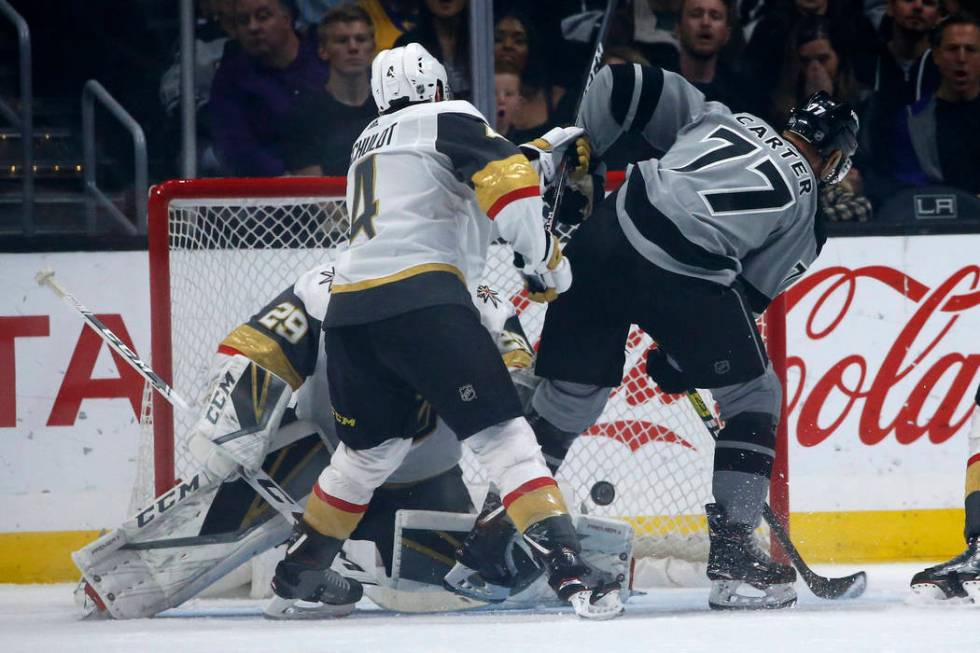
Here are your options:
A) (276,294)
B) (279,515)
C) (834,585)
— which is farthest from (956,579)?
(276,294)

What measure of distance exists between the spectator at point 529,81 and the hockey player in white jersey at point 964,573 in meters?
1.93

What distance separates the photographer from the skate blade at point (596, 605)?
8.17ft

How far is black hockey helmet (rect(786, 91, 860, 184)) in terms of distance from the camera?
114 inches

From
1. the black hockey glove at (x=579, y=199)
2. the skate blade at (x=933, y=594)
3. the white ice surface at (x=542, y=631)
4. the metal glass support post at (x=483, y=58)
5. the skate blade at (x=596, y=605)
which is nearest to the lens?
the white ice surface at (x=542, y=631)

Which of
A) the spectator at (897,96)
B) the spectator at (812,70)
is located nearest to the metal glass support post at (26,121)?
the spectator at (812,70)

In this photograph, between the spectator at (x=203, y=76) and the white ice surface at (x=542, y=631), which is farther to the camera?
the spectator at (x=203, y=76)

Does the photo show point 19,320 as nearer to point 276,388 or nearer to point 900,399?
point 276,388

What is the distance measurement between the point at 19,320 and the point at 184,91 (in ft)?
2.52

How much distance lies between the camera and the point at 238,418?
2.87 meters

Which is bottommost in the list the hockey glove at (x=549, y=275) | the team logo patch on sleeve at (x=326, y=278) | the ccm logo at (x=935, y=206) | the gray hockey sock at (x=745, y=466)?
the gray hockey sock at (x=745, y=466)

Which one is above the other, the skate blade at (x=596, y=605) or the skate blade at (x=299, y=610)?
the skate blade at (x=596, y=605)

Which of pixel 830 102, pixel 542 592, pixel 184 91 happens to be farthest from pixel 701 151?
pixel 184 91

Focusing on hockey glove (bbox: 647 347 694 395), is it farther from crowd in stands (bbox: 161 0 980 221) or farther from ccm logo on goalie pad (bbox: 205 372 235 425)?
crowd in stands (bbox: 161 0 980 221)

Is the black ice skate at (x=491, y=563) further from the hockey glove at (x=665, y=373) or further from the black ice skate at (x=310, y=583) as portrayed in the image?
the hockey glove at (x=665, y=373)
